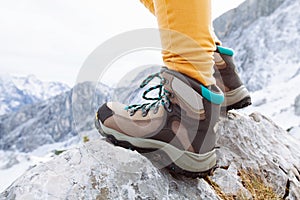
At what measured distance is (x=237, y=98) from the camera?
5.49 ft

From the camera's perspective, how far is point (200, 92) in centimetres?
121

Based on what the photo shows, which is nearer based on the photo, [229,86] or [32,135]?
[229,86]

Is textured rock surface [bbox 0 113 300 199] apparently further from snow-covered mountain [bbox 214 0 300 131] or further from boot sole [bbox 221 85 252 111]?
snow-covered mountain [bbox 214 0 300 131]

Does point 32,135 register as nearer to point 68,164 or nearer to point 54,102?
point 54,102

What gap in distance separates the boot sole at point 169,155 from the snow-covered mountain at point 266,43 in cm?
2491

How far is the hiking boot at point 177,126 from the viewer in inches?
47.8

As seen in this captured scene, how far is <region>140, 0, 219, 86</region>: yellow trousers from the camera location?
1140 millimetres

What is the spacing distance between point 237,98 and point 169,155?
2.08 feet

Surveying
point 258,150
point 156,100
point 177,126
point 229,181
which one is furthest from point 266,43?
point 177,126

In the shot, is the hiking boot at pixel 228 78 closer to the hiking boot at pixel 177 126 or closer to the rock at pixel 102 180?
the hiking boot at pixel 177 126

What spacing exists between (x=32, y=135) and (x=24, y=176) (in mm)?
72878

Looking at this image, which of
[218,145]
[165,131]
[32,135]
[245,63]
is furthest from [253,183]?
[32,135]

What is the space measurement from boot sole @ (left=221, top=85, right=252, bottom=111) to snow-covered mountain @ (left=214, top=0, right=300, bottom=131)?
24.4 metres

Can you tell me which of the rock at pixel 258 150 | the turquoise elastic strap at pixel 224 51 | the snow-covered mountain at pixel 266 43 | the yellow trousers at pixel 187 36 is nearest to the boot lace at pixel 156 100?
the yellow trousers at pixel 187 36
